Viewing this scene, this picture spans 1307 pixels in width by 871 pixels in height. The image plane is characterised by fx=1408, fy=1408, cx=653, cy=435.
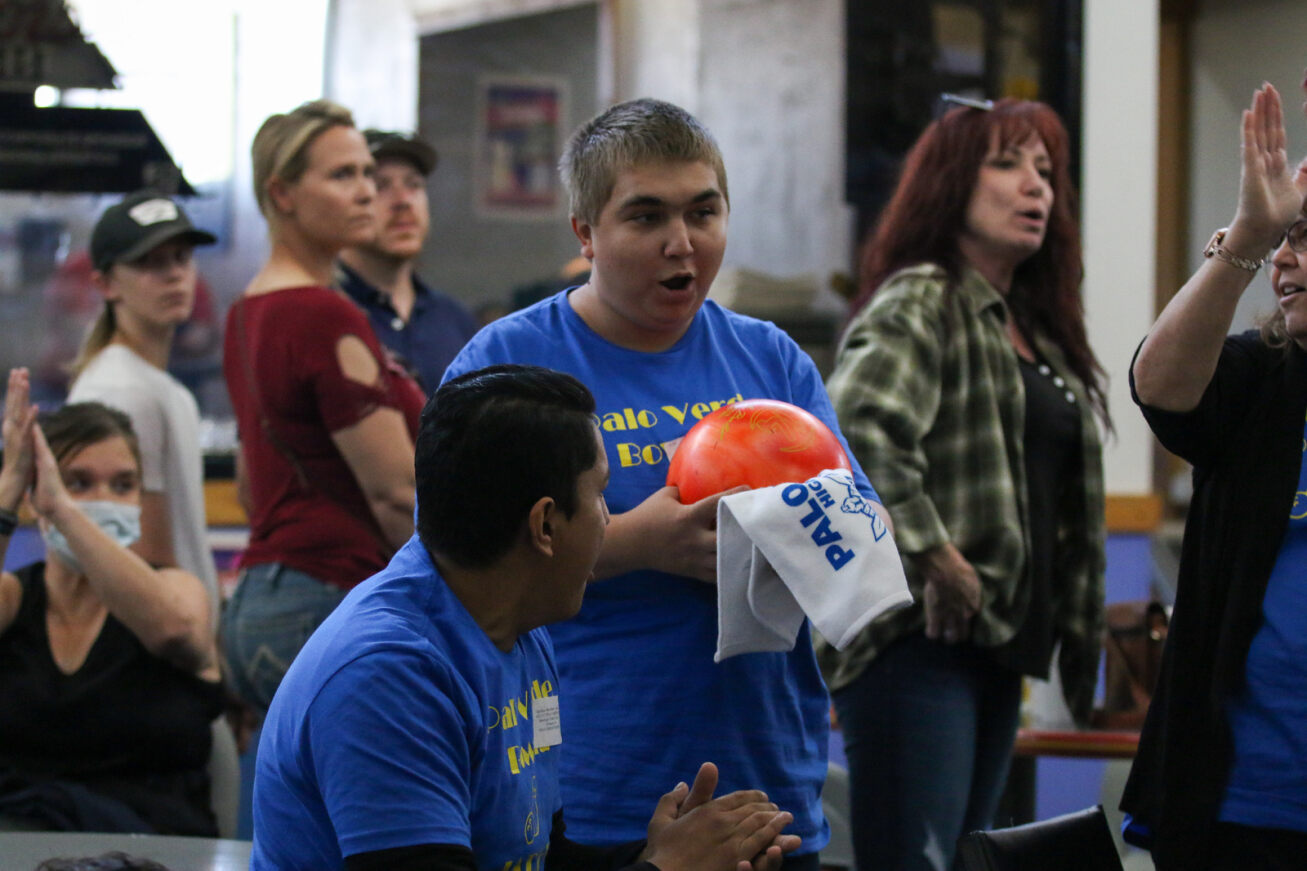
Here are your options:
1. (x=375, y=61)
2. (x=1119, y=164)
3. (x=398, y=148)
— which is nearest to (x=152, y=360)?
(x=398, y=148)

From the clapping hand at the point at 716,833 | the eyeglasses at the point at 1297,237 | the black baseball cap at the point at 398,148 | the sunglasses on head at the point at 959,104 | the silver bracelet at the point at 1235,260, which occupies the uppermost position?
the black baseball cap at the point at 398,148

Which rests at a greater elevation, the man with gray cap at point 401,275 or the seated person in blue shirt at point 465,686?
the man with gray cap at point 401,275

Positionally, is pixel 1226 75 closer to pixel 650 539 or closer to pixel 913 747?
pixel 913 747

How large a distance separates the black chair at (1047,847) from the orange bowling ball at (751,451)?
0.49 meters

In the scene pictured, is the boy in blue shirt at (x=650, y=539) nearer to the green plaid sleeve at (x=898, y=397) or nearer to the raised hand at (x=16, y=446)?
the green plaid sleeve at (x=898, y=397)

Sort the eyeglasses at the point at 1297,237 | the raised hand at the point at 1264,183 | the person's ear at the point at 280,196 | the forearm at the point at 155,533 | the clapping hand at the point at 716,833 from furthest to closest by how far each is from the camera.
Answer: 1. the forearm at the point at 155,533
2. the person's ear at the point at 280,196
3. the eyeglasses at the point at 1297,237
4. the raised hand at the point at 1264,183
5. the clapping hand at the point at 716,833

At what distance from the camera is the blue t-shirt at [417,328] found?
3.66 meters

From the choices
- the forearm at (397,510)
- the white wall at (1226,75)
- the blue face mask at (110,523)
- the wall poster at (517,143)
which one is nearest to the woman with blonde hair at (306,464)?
the forearm at (397,510)

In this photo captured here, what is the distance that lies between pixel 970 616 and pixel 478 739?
128 cm

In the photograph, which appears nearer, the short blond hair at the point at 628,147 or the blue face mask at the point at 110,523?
the short blond hair at the point at 628,147

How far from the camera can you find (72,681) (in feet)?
9.11

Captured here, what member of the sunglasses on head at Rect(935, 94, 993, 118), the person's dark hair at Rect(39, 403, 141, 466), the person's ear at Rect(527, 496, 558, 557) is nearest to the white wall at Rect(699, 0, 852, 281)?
the sunglasses on head at Rect(935, 94, 993, 118)

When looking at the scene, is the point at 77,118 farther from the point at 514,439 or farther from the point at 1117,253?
the point at 514,439

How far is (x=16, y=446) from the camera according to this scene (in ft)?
9.19
